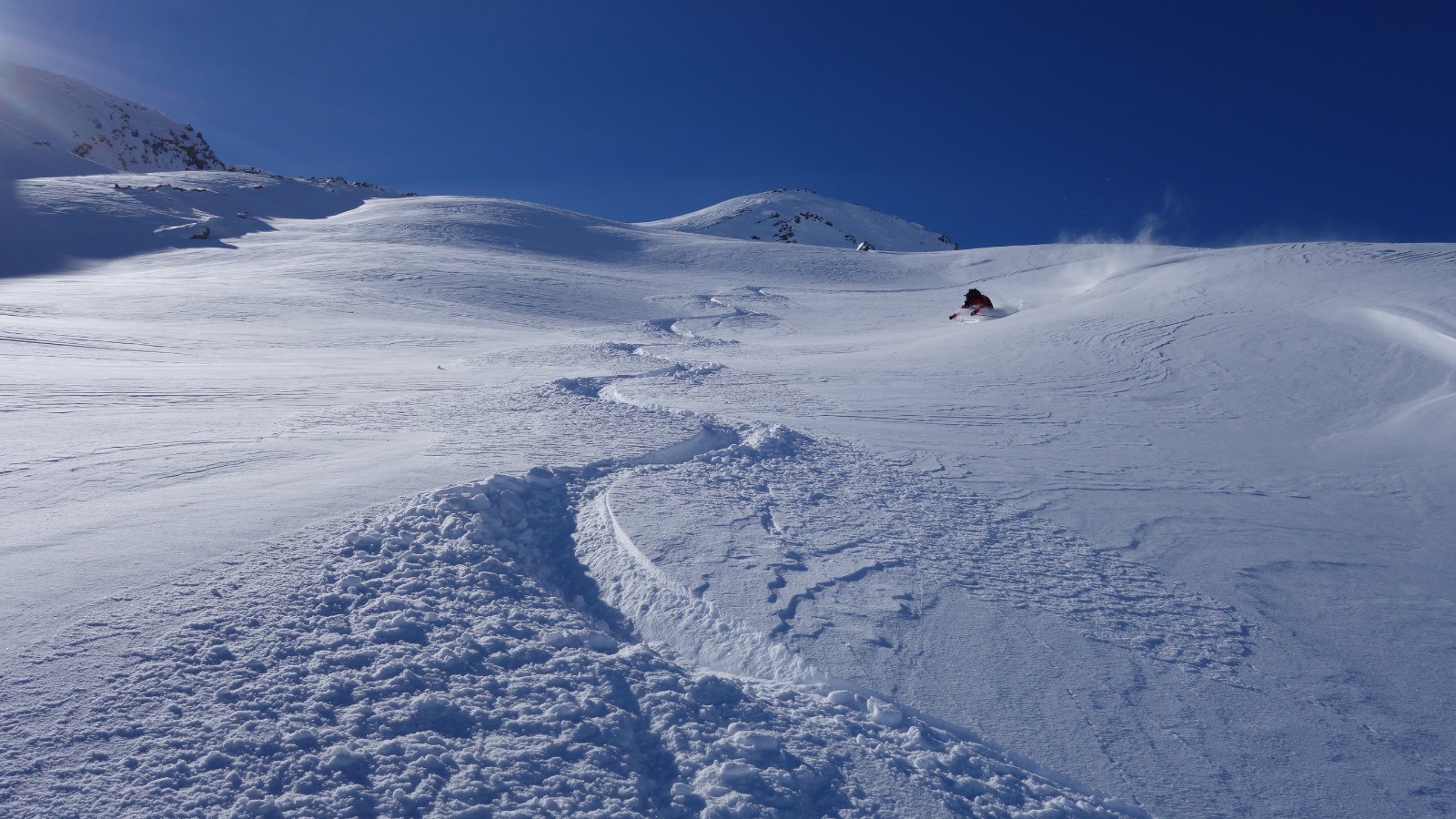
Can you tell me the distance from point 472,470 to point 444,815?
2.41m

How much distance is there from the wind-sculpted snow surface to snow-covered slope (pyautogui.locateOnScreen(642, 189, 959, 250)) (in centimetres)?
5338

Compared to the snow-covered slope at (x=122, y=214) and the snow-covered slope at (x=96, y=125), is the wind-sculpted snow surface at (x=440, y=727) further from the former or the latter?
the snow-covered slope at (x=96, y=125)

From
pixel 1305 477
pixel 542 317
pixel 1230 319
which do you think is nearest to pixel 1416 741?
pixel 1305 477

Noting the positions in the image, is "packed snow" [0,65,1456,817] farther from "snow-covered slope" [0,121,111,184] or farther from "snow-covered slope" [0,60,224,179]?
"snow-covered slope" [0,60,224,179]

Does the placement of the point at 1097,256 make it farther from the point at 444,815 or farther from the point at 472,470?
the point at 444,815

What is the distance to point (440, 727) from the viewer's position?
2.21 meters

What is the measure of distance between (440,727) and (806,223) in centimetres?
6470

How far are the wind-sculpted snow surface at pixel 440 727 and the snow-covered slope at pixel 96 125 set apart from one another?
49.7 metres

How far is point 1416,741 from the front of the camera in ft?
8.13

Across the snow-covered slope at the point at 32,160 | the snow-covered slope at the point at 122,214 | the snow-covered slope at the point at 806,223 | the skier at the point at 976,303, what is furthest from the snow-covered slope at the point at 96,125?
the skier at the point at 976,303

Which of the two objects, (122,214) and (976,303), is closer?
(976,303)

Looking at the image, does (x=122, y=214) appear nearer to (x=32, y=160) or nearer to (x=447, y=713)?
(x=32, y=160)

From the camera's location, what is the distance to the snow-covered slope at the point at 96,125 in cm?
4181

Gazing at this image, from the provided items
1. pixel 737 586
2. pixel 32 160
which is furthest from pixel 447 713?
pixel 32 160
